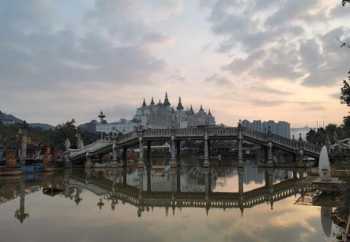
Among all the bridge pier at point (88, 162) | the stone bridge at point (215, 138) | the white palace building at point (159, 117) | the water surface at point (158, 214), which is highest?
the white palace building at point (159, 117)

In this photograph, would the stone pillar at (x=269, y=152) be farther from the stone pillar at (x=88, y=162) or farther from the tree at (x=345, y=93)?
the tree at (x=345, y=93)

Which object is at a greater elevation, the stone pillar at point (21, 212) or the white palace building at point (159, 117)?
the white palace building at point (159, 117)

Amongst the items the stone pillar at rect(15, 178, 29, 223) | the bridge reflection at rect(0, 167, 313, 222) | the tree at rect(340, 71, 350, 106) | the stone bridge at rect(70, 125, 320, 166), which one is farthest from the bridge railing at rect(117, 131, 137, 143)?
the tree at rect(340, 71, 350, 106)

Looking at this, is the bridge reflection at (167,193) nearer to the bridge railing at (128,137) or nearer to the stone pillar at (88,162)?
the stone pillar at (88,162)

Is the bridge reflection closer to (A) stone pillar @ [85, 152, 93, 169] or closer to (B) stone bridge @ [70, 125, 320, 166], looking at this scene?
(B) stone bridge @ [70, 125, 320, 166]

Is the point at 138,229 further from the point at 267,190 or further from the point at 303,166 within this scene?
the point at 303,166

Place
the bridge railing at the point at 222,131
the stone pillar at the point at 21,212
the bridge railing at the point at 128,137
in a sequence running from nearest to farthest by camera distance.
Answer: the stone pillar at the point at 21,212 < the bridge railing at the point at 222,131 < the bridge railing at the point at 128,137

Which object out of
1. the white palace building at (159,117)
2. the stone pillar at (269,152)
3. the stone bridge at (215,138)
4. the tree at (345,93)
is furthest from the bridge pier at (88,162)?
the white palace building at (159,117)

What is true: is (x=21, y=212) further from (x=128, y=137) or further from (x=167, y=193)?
(x=128, y=137)

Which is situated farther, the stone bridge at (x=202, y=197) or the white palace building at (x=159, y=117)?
the white palace building at (x=159, y=117)

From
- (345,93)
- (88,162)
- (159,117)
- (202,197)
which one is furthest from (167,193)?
(159,117)

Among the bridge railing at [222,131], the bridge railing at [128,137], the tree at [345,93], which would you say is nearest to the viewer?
the tree at [345,93]

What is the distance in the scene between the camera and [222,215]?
2080 cm

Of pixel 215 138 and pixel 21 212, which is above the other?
pixel 215 138
